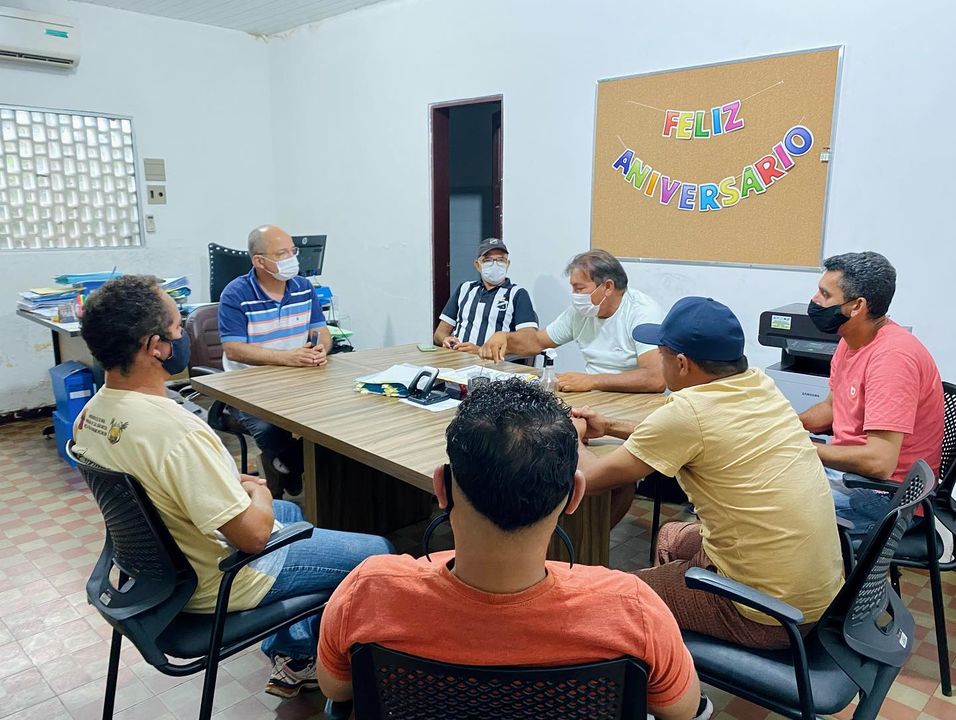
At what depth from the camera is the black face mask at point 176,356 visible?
163 centimetres

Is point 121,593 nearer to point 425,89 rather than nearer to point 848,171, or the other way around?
point 848,171

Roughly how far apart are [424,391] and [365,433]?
1.39 ft

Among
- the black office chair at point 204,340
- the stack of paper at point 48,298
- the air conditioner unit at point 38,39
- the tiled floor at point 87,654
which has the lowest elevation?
the tiled floor at point 87,654

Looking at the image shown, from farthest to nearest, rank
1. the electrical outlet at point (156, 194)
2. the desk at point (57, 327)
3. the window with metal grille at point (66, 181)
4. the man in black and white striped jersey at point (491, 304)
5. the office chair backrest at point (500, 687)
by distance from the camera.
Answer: the electrical outlet at point (156, 194) < the window with metal grille at point (66, 181) < the man in black and white striped jersey at point (491, 304) < the desk at point (57, 327) < the office chair backrest at point (500, 687)

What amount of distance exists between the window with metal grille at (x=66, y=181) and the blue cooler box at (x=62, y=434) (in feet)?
4.79

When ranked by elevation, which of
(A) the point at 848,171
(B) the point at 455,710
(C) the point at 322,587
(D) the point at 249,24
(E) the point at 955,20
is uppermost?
(D) the point at 249,24

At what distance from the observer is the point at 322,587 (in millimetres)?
1730

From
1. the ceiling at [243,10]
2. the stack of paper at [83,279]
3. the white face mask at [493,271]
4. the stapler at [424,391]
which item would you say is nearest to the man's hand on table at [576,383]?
the stapler at [424,391]

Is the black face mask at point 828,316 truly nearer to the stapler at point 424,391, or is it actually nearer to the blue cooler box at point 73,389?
the stapler at point 424,391

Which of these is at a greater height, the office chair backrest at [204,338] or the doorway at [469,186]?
the doorway at [469,186]

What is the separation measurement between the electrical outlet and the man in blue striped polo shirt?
8.33ft

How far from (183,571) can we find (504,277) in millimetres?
2622

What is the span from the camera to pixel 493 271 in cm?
376

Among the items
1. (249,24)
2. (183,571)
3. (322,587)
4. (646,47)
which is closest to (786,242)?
(646,47)
